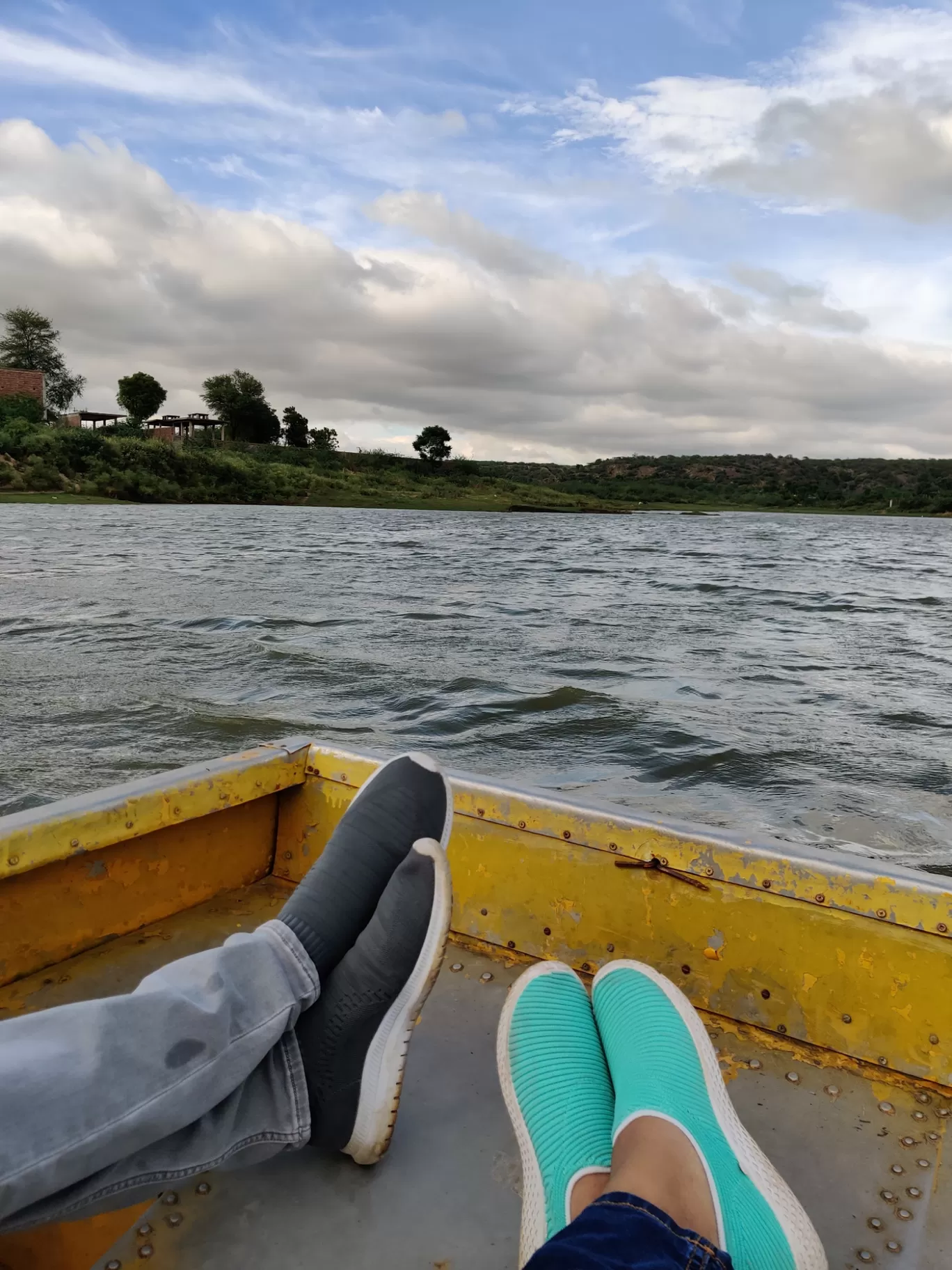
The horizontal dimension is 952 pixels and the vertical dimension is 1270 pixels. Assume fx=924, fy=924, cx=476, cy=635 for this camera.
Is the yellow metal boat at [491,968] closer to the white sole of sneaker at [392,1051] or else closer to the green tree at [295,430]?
the white sole of sneaker at [392,1051]

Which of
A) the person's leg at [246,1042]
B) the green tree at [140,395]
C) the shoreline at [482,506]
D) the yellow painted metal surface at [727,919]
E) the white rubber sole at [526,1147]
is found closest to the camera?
the person's leg at [246,1042]

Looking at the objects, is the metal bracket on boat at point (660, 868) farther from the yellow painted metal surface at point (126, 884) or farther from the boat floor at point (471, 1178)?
the yellow painted metal surface at point (126, 884)

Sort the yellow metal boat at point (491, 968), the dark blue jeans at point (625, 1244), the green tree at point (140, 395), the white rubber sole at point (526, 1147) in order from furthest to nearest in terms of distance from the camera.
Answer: the green tree at point (140, 395) < the yellow metal boat at point (491, 968) < the white rubber sole at point (526, 1147) < the dark blue jeans at point (625, 1244)

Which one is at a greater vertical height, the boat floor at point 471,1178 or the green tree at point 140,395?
the green tree at point 140,395

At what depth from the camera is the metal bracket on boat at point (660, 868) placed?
167cm

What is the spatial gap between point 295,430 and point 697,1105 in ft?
260

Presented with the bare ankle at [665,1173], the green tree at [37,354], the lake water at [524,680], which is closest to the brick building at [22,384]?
the green tree at [37,354]

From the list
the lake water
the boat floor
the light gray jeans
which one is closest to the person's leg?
the light gray jeans

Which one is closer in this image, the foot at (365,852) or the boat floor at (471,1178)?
the boat floor at (471,1178)

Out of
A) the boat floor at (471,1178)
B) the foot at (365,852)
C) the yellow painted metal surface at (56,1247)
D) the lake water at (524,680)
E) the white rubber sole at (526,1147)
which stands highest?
the foot at (365,852)

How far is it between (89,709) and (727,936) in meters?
5.60

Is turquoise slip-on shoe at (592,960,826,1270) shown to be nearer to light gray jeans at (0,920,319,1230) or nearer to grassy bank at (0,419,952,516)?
light gray jeans at (0,920,319,1230)

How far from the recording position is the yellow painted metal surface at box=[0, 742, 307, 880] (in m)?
1.63

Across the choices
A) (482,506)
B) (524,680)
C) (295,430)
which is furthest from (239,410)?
(524,680)
